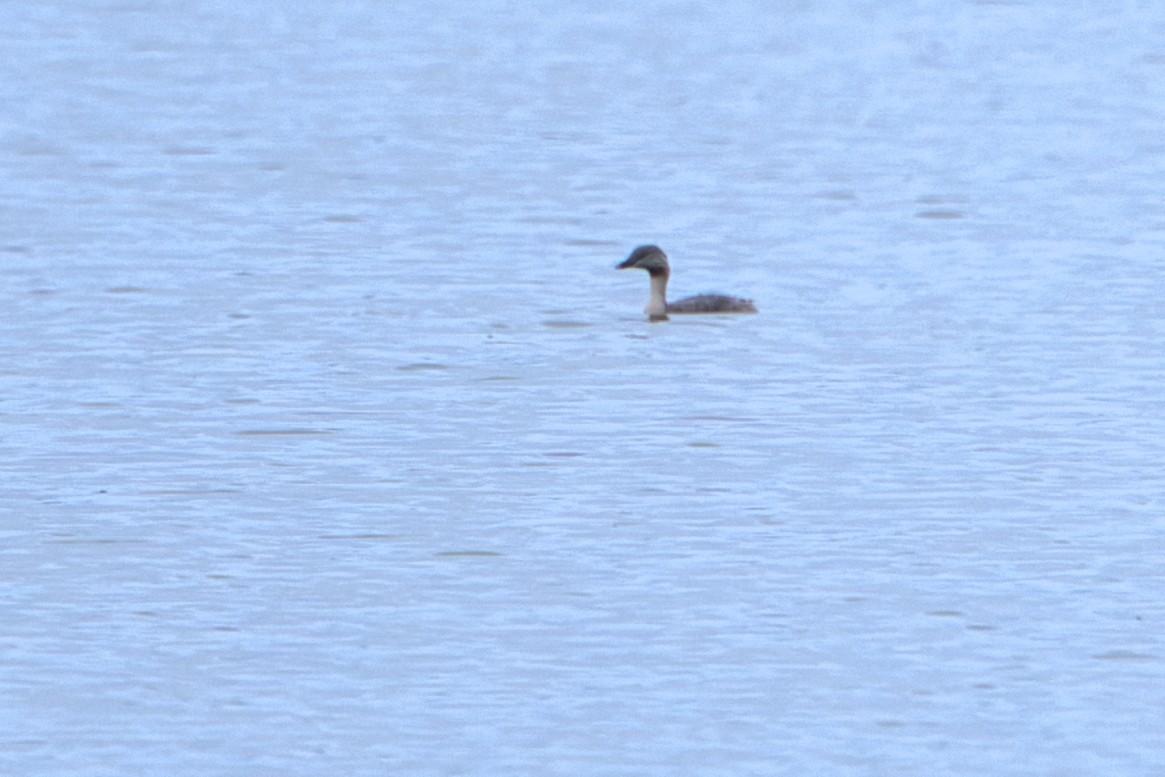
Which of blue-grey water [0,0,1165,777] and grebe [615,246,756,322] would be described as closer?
blue-grey water [0,0,1165,777]

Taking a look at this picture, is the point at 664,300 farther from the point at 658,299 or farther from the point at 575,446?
the point at 575,446

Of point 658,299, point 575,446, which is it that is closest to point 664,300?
point 658,299

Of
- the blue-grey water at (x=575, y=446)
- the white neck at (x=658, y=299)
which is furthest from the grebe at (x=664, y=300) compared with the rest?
the blue-grey water at (x=575, y=446)

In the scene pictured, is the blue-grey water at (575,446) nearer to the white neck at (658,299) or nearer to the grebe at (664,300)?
the grebe at (664,300)

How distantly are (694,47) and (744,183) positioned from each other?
1495cm

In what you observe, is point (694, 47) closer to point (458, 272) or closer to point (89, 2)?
point (89, 2)

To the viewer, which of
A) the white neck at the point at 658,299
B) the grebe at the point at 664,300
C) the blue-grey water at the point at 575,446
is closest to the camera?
the blue-grey water at the point at 575,446

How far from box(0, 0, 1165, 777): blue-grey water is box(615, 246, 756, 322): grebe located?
0.13m

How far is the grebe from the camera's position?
20.0 metres

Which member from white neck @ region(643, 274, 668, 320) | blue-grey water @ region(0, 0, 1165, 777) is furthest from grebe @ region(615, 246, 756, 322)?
blue-grey water @ region(0, 0, 1165, 777)

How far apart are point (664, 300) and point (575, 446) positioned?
189 inches

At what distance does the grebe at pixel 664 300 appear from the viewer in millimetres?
20047

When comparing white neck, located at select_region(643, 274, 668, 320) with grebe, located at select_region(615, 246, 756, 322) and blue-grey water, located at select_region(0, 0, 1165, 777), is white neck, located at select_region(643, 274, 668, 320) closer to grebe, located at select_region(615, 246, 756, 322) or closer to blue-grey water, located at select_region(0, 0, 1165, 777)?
grebe, located at select_region(615, 246, 756, 322)

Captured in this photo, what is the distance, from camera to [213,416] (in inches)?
645
